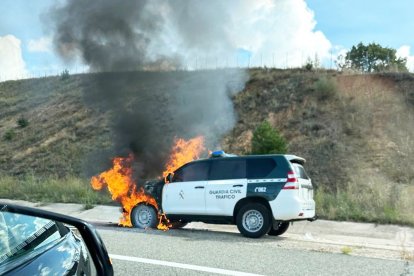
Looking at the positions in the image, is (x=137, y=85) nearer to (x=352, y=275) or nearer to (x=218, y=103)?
(x=218, y=103)

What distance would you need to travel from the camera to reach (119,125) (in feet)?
67.6

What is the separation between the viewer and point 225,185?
10.6 m

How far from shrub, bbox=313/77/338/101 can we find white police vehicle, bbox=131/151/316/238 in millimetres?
16693

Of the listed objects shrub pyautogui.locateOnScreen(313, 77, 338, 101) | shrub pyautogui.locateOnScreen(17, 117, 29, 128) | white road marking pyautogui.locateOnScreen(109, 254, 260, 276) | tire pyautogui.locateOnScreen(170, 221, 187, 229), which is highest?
shrub pyautogui.locateOnScreen(313, 77, 338, 101)

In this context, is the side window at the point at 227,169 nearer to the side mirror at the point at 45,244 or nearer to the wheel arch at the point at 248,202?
the wheel arch at the point at 248,202

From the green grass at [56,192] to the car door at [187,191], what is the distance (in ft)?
17.3

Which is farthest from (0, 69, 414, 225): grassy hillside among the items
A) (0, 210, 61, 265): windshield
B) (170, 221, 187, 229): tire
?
(0, 210, 61, 265): windshield

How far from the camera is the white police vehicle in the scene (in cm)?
1001

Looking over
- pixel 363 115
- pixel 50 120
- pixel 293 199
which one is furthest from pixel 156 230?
pixel 50 120

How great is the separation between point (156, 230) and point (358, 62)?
31.8m

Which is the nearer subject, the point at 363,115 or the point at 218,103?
the point at 363,115

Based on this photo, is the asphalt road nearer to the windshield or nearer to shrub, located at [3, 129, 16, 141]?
the windshield

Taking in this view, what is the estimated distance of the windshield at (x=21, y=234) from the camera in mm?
2693

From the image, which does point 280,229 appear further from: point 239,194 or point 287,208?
point 239,194
